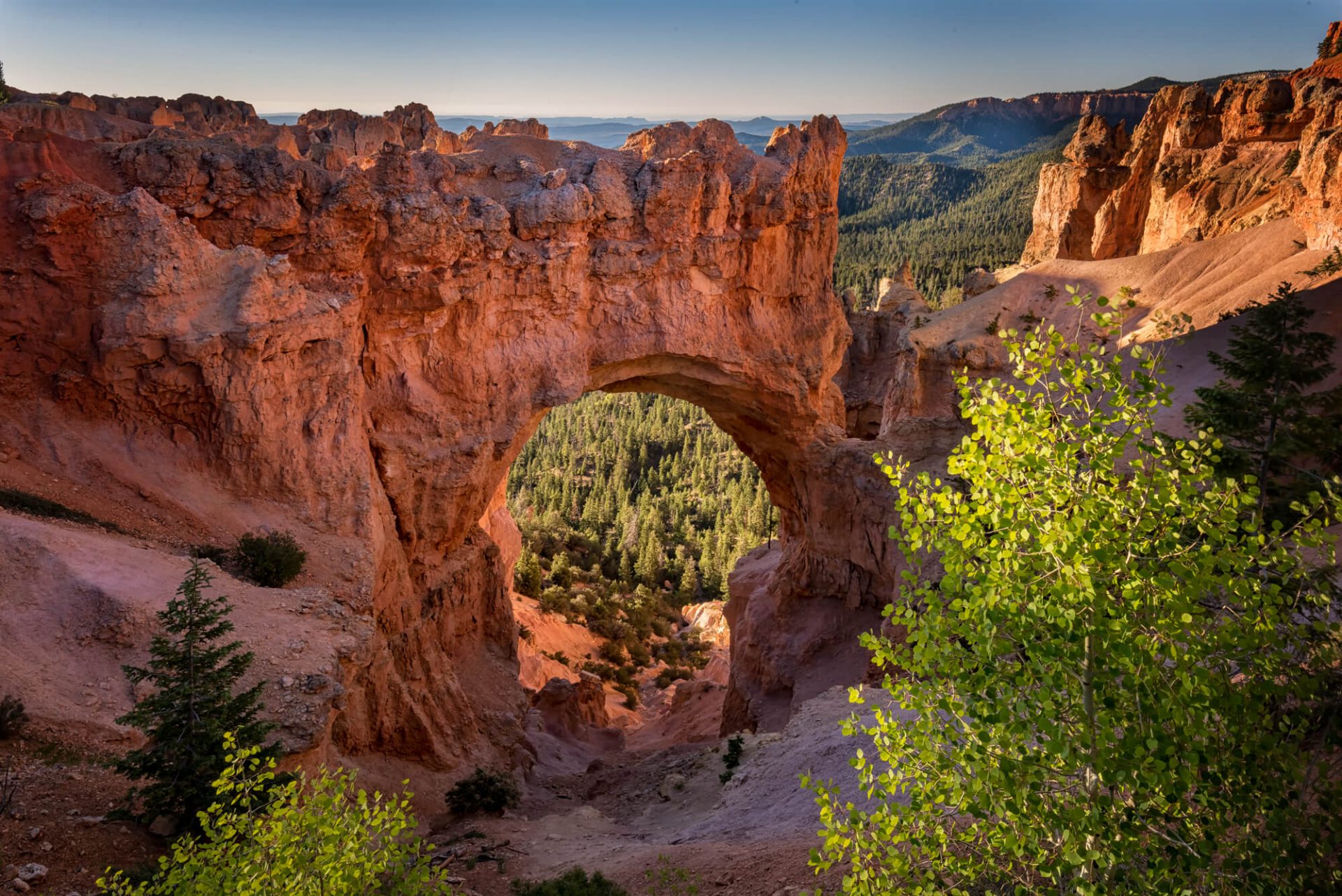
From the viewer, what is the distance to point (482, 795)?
19.0 m

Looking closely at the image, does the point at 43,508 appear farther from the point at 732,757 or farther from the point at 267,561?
the point at 732,757

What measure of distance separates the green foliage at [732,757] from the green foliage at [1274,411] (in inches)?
502

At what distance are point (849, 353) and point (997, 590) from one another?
1958 inches

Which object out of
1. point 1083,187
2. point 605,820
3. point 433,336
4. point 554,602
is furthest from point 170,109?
point 1083,187

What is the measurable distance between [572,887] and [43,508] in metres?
11.9

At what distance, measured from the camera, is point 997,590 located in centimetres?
590

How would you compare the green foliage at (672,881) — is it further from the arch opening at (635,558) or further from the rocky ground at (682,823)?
the arch opening at (635,558)

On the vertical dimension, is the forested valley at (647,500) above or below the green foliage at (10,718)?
below

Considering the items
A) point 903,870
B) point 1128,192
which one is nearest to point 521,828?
point 903,870

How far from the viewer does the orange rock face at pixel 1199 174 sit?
4744cm

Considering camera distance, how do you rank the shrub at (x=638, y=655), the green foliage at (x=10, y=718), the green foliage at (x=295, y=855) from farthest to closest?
1. the shrub at (x=638, y=655)
2. the green foliage at (x=10, y=718)
3. the green foliage at (x=295, y=855)

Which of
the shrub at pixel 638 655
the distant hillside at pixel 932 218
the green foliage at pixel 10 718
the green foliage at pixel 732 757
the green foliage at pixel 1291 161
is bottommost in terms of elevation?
the shrub at pixel 638 655

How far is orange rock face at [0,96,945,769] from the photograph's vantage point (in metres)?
16.7

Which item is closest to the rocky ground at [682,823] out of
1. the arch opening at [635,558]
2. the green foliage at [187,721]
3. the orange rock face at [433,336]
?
the orange rock face at [433,336]
